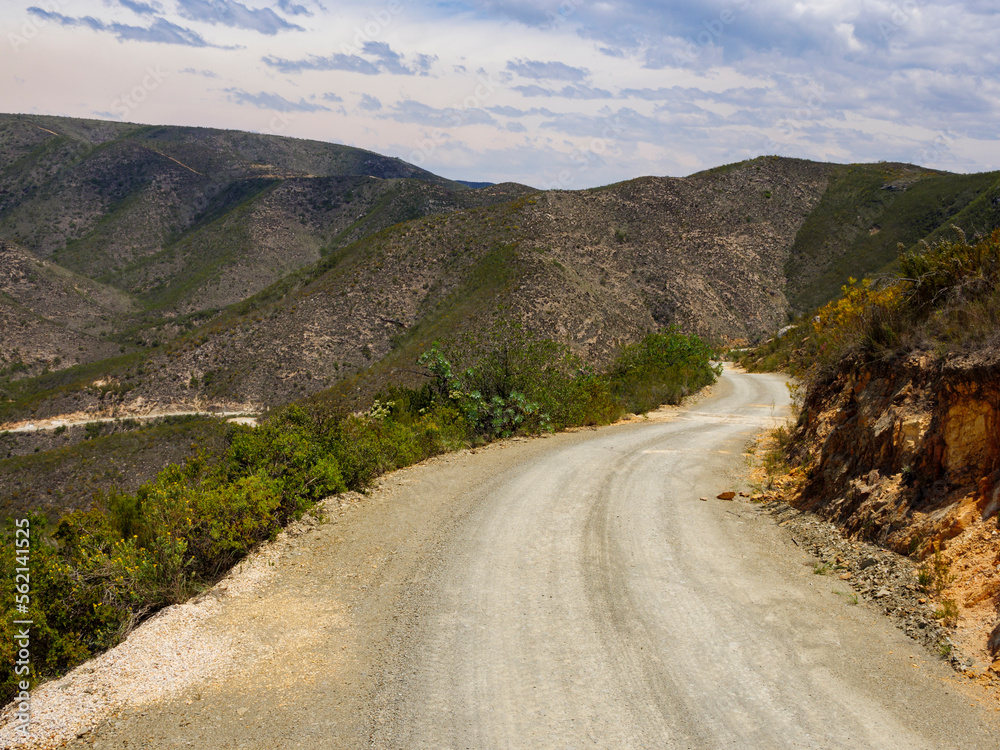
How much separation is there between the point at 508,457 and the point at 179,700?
8.27 meters

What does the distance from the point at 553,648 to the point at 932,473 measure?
4.24m

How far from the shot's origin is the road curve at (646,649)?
3.86 meters

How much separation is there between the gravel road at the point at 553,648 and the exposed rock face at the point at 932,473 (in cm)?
71

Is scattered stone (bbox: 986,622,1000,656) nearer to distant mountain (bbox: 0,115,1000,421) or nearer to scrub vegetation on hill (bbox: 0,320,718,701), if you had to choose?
scrub vegetation on hill (bbox: 0,320,718,701)

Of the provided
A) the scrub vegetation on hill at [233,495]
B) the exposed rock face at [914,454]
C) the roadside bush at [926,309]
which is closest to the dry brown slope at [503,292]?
the scrub vegetation on hill at [233,495]

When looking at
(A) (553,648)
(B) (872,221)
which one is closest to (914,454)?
(A) (553,648)

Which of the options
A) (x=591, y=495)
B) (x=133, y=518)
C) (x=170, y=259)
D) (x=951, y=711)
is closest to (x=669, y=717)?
(x=951, y=711)

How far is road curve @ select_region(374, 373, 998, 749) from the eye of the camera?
12.7 feet

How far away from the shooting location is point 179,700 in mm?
4125

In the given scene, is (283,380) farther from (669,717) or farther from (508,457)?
(669,717)

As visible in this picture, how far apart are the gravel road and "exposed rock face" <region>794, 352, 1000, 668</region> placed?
0.71m

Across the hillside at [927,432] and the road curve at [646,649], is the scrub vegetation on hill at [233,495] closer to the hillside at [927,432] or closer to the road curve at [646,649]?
the road curve at [646,649]

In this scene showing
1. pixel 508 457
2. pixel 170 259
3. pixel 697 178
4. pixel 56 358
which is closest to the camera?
pixel 508 457

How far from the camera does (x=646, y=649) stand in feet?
15.9
